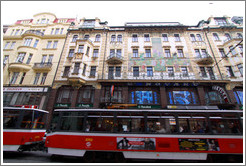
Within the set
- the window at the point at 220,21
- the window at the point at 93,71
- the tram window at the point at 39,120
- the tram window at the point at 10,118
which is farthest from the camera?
the window at the point at 220,21

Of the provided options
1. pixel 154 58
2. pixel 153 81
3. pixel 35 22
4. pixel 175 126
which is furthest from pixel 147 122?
pixel 35 22

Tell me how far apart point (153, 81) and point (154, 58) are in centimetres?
439

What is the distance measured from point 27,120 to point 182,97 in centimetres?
1618

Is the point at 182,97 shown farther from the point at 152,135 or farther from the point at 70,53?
the point at 70,53

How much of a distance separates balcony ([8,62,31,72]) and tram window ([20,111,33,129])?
44.7 feet

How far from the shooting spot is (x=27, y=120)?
728 cm

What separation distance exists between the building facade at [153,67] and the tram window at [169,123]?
7976mm

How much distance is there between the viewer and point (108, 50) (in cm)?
1850

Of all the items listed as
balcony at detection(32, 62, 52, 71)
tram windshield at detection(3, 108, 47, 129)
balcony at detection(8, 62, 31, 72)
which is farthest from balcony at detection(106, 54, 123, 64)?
balcony at detection(8, 62, 31, 72)

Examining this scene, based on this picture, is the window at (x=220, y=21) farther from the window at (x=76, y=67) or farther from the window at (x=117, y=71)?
the window at (x=76, y=67)

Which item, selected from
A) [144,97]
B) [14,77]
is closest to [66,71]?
[14,77]

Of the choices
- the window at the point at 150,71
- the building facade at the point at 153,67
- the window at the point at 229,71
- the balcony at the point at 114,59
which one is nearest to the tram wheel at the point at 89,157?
the building facade at the point at 153,67

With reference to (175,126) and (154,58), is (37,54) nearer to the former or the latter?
(154,58)

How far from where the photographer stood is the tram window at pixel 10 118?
22.9ft
